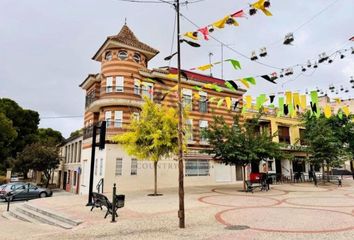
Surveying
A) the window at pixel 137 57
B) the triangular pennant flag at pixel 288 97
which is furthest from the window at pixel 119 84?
the triangular pennant flag at pixel 288 97

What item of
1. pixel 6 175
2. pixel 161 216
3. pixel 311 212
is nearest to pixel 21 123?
pixel 6 175

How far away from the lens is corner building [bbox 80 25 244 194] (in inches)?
850

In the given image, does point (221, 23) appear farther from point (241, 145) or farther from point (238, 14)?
point (241, 145)

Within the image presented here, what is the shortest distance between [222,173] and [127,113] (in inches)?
446

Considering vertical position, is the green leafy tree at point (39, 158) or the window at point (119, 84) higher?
the window at point (119, 84)

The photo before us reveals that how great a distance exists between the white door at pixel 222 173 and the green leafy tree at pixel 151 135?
9.84m

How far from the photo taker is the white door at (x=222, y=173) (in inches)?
1046

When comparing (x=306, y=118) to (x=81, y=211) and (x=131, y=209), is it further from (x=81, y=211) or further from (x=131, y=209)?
(x=81, y=211)

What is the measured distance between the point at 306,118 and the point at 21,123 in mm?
38269

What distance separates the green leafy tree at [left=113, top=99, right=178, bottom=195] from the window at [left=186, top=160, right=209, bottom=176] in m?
7.32

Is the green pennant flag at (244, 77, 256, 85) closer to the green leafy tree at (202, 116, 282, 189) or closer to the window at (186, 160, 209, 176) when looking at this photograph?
the green leafy tree at (202, 116, 282, 189)

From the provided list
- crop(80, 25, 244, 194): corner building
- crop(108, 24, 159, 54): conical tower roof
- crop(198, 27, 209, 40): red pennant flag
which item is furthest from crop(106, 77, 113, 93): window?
crop(198, 27, 209, 40): red pennant flag

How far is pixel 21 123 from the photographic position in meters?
40.2

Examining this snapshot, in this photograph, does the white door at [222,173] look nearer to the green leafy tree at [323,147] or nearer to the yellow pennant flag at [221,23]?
the green leafy tree at [323,147]
